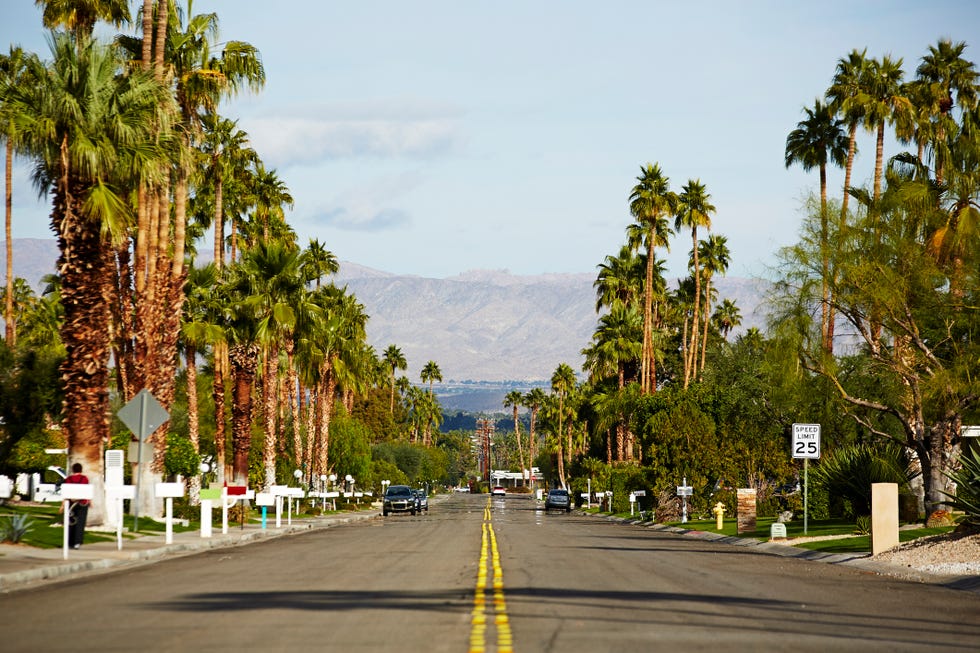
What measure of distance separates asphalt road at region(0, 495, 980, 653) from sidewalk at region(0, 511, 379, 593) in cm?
67

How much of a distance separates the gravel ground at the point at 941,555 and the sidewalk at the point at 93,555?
49.9ft

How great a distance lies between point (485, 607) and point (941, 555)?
13139mm

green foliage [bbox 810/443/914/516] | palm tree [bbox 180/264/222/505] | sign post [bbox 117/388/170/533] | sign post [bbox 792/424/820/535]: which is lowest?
green foliage [bbox 810/443/914/516]

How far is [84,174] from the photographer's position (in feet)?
103

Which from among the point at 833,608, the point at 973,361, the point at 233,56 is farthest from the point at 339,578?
the point at 233,56

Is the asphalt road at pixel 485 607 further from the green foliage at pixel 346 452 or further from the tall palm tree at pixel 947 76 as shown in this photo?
the green foliage at pixel 346 452

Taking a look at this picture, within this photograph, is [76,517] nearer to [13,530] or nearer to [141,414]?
[13,530]

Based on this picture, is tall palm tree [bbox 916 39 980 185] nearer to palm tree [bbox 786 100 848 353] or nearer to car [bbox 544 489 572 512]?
palm tree [bbox 786 100 848 353]

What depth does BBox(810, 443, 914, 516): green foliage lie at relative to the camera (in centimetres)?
3662

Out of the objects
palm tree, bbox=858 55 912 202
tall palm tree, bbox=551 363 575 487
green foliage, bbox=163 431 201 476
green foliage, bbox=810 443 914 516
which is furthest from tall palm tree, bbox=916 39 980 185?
tall palm tree, bbox=551 363 575 487

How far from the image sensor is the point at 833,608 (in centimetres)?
1565

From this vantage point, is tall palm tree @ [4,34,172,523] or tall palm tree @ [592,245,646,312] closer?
tall palm tree @ [4,34,172,523]

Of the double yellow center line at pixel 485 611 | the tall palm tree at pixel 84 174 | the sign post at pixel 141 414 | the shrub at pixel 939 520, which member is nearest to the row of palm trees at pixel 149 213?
the tall palm tree at pixel 84 174

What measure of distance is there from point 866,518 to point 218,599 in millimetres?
22516
